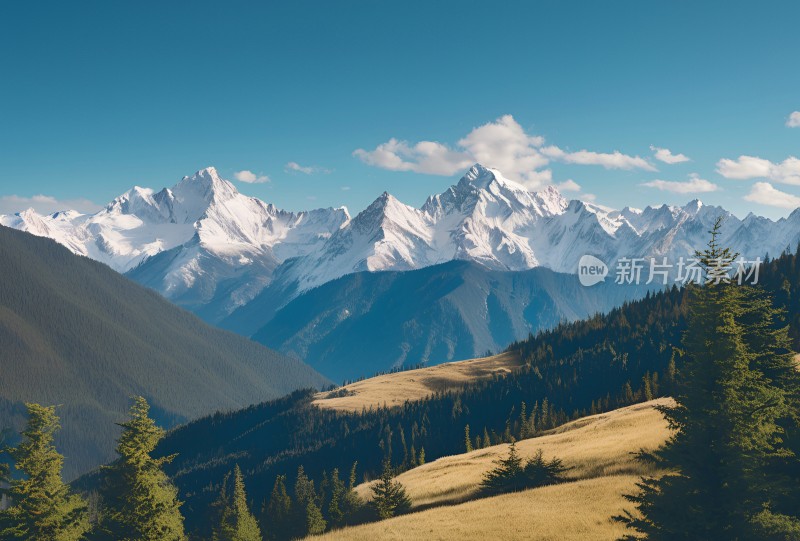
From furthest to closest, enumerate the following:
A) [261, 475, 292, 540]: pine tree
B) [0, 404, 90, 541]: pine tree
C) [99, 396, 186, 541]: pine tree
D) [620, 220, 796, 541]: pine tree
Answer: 1. [261, 475, 292, 540]: pine tree
2. [0, 404, 90, 541]: pine tree
3. [99, 396, 186, 541]: pine tree
4. [620, 220, 796, 541]: pine tree

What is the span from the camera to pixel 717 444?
24.8 m

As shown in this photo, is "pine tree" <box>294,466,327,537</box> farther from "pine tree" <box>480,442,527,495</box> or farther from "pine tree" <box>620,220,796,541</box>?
"pine tree" <box>620,220,796,541</box>

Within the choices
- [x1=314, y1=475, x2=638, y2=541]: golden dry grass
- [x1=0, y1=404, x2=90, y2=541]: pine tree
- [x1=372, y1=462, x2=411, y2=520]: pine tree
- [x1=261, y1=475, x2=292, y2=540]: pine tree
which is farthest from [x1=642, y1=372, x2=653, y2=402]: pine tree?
[x1=0, y1=404, x2=90, y2=541]: pine tree

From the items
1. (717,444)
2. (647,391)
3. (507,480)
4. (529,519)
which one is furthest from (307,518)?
(647,391)

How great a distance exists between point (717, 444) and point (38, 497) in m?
42.1

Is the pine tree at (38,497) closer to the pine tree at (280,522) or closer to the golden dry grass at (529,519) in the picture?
the golden dry grass at (529,519)

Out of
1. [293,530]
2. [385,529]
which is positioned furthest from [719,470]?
[293,530]

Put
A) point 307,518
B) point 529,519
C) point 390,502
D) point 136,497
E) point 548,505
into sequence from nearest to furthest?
point 529,519 → point 136,497 → point 548,505 → point 390,502 → point 307,518

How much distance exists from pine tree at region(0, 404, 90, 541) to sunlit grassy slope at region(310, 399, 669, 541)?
18.7 m

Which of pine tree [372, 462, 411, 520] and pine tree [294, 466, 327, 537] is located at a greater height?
pine tree [372, 462, 411, 520]

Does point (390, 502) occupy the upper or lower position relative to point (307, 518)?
upper

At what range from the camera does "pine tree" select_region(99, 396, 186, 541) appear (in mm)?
37781

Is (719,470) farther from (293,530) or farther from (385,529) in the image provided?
(293,530)

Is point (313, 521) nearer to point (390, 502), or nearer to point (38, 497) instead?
point (390, 502)
